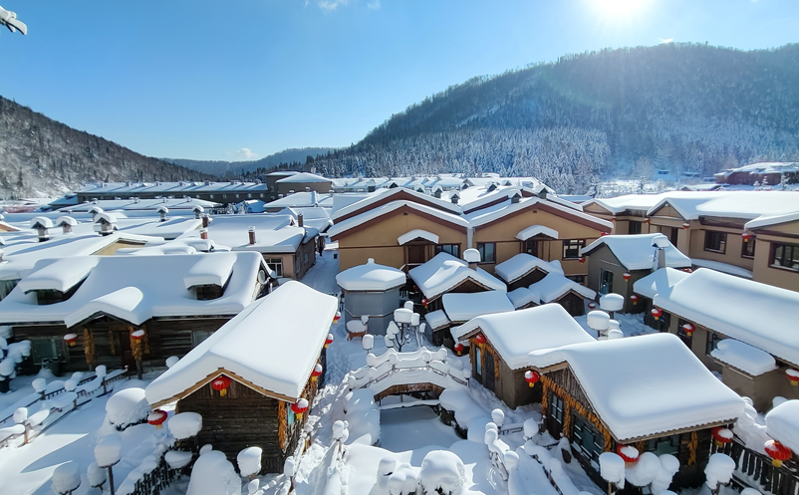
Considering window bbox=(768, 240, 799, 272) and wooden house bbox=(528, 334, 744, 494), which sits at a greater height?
window bbox=(768, 240, 799, 272)

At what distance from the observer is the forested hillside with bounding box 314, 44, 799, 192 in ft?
401

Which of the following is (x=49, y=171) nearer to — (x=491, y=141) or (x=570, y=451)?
(x=491, y=141)

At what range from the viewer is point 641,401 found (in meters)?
8.25

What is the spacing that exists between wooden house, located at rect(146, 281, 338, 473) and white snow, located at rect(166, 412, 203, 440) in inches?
17.7

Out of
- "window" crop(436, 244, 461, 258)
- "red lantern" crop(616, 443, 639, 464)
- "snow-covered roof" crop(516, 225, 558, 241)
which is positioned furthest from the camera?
"window" crop(436, 244, 461, 258)

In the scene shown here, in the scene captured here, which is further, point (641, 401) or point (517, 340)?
point (517, 340)

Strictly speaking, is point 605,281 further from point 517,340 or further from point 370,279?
point 370,279

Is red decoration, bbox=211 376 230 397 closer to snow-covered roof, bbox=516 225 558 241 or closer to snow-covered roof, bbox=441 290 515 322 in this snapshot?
snow-covered roof, bbox=441 290 515 322

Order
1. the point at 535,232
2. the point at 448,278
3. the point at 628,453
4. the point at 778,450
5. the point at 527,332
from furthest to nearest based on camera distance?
1. the point at 535,232
2. the point at 448,278
3. the point at 527,332
4. the point at 628,453
5. the point at 778,450

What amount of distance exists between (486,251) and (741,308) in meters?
13.0

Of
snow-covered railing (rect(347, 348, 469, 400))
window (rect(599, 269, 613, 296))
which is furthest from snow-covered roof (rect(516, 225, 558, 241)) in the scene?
snow-covered railing (rect(347, 348, 469, 400))

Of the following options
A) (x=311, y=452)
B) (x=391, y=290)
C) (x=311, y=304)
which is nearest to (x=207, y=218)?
(x=391, y=290)

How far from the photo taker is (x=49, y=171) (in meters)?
130

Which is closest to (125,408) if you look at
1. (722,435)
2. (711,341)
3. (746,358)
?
(722,435)
